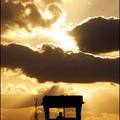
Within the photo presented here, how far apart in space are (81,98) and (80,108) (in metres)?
1.34

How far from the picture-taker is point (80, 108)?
217 ft

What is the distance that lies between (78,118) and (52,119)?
11.6 ft

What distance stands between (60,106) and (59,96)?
4.49 feet

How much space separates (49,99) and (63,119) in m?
3.24

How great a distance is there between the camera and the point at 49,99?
65.1 m

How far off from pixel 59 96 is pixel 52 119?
3.56 m

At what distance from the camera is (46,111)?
217 ft

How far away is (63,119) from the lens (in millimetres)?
65375

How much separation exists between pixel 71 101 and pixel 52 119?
12.0ft

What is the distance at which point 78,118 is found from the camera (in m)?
67.0

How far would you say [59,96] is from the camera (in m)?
65.1

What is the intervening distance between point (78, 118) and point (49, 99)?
16.7 ft

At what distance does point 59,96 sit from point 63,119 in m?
3.11
